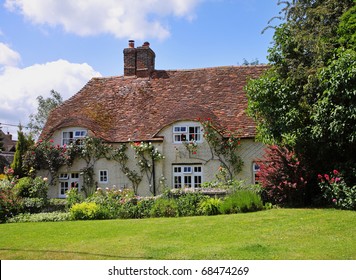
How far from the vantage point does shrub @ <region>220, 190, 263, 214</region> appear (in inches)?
510

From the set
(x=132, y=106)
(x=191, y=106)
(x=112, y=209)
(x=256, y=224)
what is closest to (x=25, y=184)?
(x=112, y=209)

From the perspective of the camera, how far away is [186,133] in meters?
18.7

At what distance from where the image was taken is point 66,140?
65.4ft

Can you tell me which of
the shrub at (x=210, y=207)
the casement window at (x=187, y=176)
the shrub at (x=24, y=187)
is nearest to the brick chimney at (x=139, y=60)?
the casement window at (x=187, y=176)

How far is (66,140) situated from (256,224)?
42.6 ft

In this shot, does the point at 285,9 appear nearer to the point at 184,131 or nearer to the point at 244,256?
the point at 184,131

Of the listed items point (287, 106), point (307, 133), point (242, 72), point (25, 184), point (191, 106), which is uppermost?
point (242, 72)

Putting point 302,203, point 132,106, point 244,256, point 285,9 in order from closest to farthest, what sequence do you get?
point 244,256, point 302,203, point 285,9, point 132,106

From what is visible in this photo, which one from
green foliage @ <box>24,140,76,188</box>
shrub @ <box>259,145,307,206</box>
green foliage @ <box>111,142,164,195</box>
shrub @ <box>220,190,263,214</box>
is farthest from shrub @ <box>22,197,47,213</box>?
shrub @ <box>259,145,307,206</box>

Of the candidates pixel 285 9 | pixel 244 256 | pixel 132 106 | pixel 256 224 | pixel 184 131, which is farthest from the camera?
pixel 132 106

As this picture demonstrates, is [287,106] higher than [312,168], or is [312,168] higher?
[287,106]

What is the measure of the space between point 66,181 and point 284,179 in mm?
11771

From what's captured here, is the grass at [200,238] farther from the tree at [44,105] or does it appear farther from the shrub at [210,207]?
the tree at [44,105]

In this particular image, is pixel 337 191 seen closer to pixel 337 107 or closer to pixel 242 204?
pixel 337 107
